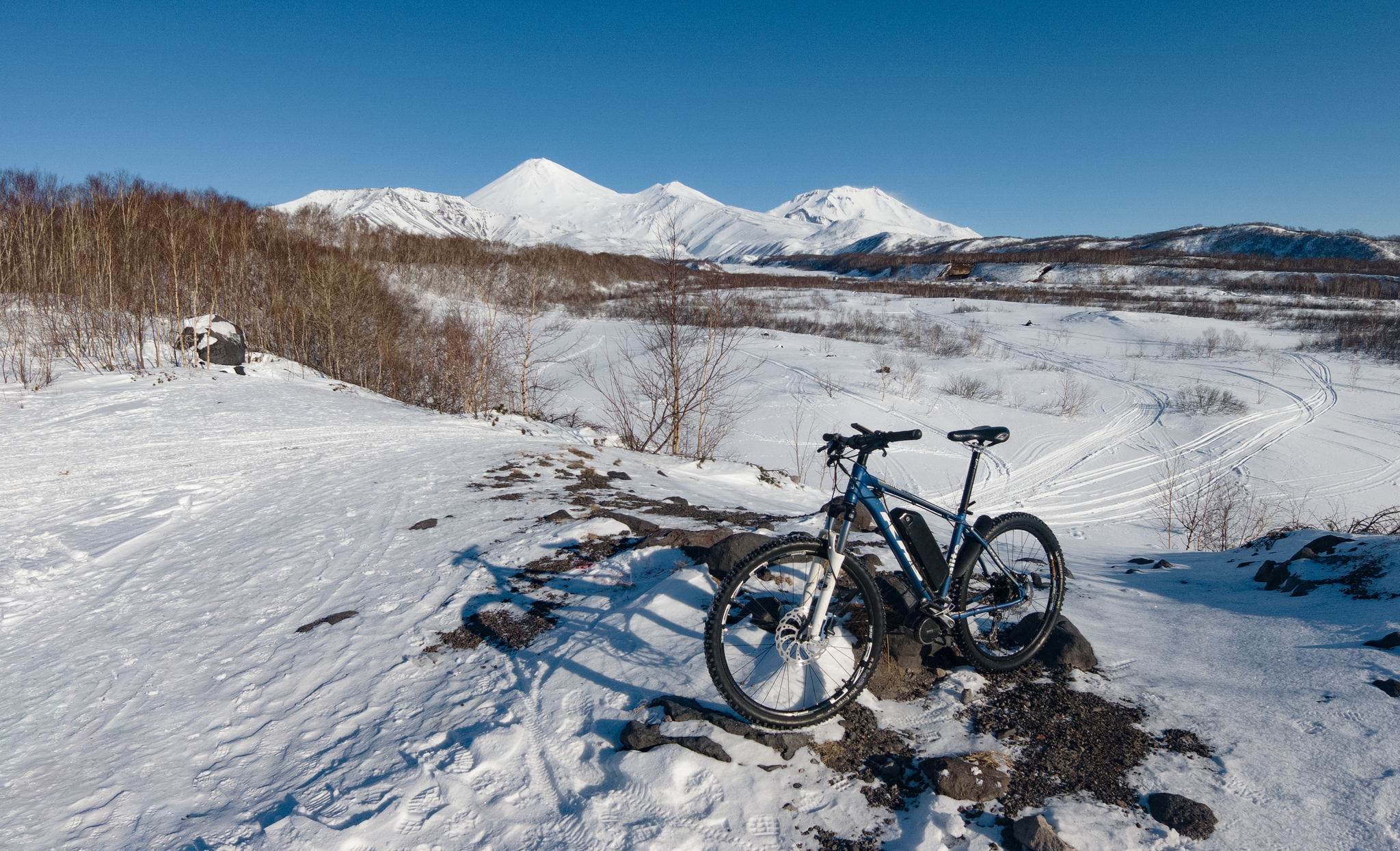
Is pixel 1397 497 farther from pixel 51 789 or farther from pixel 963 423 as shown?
pixel 51 789

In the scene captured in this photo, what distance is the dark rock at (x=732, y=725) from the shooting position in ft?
8.87

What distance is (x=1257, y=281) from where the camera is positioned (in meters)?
62.2

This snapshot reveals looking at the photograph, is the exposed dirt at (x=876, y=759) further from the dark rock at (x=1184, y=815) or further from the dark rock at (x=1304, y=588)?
the dark rock at (x=1304, y=588)

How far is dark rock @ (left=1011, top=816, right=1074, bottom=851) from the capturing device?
6.91ft

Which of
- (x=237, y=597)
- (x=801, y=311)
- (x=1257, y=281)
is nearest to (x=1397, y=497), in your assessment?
(x=237, y=597)

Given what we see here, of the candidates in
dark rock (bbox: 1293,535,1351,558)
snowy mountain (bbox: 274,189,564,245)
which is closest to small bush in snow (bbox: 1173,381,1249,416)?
dark rock (bbox: 1293,535,1351,558)

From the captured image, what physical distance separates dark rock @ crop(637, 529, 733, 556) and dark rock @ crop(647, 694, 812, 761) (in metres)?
1.82

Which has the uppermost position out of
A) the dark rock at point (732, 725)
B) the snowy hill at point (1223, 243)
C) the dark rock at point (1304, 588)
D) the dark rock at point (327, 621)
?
the snowy hill at point (1223, 243)

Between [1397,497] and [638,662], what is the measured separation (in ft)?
63.7

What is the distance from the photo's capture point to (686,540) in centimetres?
487

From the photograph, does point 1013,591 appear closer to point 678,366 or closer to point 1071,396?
point 678,366

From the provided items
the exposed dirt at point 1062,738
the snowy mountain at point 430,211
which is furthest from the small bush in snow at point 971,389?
the snowy mountain at point 430,211

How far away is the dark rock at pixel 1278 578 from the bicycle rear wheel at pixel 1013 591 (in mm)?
2202

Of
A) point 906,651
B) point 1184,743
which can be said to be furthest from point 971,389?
point 1184,743
